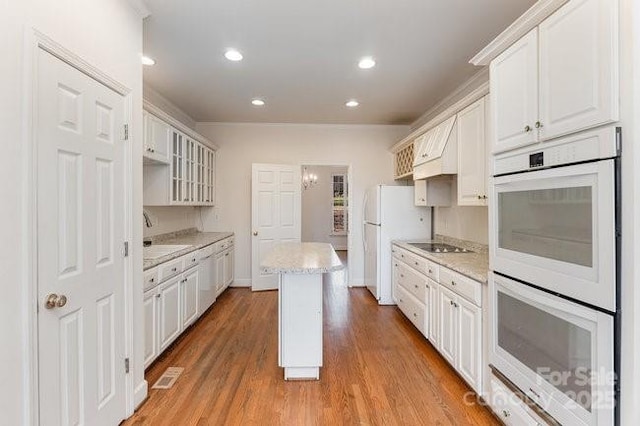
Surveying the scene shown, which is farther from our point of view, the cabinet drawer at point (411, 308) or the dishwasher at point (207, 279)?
the dishwasher at point (207, 279)

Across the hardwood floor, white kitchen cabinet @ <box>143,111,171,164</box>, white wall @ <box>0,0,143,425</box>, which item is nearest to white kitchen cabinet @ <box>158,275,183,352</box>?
the hardwood floor

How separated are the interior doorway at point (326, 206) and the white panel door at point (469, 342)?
7.31 meters

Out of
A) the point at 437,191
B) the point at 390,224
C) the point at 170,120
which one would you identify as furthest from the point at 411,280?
the point at 170,120

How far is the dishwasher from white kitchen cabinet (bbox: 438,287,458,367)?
102 inches

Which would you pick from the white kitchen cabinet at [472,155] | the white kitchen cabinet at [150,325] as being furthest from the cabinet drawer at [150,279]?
the white kitchen cabinet at [472,155]

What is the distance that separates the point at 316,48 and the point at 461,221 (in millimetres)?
2427

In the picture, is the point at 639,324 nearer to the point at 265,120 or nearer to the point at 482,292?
the point at 482,292

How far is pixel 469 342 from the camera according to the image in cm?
229

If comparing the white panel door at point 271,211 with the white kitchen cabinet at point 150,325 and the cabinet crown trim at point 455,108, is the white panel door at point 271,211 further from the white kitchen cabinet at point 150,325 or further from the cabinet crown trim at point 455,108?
the white kitchen cabinet at point 150,325

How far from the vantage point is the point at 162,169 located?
143 inches

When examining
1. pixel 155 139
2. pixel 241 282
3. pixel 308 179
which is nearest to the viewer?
pixel 155 139

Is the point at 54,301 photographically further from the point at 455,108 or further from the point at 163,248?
the point at 455,108

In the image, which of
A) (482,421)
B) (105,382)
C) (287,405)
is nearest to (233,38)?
(105,382)

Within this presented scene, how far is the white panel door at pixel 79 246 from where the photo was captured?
1444mm
